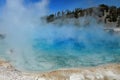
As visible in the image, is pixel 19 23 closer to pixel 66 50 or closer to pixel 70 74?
pixel 66 50

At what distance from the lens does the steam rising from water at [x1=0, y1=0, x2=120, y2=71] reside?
16.2 ft

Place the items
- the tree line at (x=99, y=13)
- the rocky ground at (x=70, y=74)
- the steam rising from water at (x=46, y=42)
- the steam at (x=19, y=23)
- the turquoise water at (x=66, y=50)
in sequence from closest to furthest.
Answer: the rocky ground at (x=70, y=74) < the turquoise water at (x=66, y=50) < the steam rising from water at (x=46, y=42) < the steam at (x=19, y=23) < the tree line at (x=99, y=13)

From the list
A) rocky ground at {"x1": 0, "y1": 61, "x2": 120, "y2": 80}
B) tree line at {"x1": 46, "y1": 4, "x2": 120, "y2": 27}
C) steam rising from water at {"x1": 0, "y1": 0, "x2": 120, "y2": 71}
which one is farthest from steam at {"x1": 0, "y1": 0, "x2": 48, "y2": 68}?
rocky ground at {"x1": 0, "y1": 61, "x2": 120, "y2": 80}

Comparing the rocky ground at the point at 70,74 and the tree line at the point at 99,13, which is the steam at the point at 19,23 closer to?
the tree line at the point at 99,13

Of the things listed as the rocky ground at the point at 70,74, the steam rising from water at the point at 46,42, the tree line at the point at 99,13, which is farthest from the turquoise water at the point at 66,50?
the tree line at the point at 99,13

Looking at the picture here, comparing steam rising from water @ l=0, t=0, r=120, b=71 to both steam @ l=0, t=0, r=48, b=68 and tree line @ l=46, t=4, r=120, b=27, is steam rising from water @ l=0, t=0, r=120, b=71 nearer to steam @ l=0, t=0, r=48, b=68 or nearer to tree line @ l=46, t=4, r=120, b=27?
steam @ l=0, t=0, r=48, b=68

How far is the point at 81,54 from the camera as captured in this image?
5.36 m

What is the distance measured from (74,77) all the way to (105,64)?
0.90m

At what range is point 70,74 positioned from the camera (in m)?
4.16

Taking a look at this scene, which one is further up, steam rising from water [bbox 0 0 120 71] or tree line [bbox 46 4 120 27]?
tree line [bbox 46 4 120 27]

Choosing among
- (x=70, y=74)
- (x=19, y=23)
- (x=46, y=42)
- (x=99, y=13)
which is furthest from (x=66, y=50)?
(x=99, y=13)

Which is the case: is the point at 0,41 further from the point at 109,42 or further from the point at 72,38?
the point at 109,42

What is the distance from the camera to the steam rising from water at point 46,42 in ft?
16.2

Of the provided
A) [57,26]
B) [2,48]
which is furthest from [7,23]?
[57,26]
